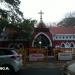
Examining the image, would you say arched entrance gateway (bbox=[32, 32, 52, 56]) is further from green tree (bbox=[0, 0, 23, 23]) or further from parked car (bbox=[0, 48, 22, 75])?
parked car (bbox=[0, 48, 22, 75])

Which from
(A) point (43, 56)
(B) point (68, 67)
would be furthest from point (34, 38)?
(B) point (68, 67)

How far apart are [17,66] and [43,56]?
13.4 meters

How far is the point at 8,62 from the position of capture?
660 inches

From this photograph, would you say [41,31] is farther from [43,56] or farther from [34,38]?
[43,56]

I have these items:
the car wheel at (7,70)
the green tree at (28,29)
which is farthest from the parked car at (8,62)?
the green tree at (28,29)

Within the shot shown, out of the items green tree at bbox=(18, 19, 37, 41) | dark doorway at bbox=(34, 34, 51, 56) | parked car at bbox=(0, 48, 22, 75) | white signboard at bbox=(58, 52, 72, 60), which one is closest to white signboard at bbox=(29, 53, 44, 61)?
white signboard at bbox=(58, 52, 72, 60)

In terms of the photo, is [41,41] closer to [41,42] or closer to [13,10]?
[41,42]

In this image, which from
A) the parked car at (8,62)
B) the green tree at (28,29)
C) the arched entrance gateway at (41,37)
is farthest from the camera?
the arched entrance gateway at (41,37)

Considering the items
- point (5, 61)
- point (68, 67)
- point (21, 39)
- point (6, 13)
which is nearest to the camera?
point (68, 67)

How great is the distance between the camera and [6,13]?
1380 inches

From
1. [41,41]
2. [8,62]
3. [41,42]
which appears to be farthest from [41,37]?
[8,62]

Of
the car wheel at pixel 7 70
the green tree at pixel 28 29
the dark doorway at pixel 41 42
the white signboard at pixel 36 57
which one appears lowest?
the car wheel at pixel 7 70

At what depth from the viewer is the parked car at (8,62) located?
16.6 metres

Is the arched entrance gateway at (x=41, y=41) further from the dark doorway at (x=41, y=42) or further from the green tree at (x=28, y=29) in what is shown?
the green tree at (x=28, y=29)
